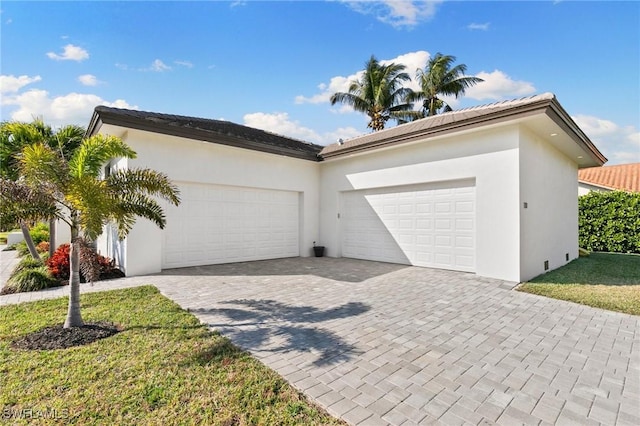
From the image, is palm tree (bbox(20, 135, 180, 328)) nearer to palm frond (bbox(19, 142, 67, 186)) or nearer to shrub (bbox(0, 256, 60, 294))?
palm frond (bbox(19, 142, 67, 186))

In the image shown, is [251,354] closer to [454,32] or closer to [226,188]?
[226,188]

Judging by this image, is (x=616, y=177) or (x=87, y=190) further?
(x=616, y=177)

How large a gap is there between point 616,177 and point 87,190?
96.0 feet

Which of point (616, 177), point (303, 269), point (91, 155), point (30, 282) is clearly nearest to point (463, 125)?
point (303, 269)

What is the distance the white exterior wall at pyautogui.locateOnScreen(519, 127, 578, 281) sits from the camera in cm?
754

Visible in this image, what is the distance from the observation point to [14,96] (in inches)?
339

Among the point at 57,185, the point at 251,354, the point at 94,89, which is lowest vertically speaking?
the point at 251,354

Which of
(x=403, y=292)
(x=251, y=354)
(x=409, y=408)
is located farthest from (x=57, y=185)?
(x=403, y=292)

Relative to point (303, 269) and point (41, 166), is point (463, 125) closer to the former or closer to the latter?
point (303, 269)

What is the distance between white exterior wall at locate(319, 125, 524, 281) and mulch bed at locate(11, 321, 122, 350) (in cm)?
818

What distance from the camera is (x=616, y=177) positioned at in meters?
20.7

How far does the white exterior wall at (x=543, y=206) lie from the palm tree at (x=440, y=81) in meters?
12.8

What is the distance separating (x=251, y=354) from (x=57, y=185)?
143 inches

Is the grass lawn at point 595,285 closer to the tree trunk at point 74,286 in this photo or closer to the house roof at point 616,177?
the tree trunk at point 74,286
